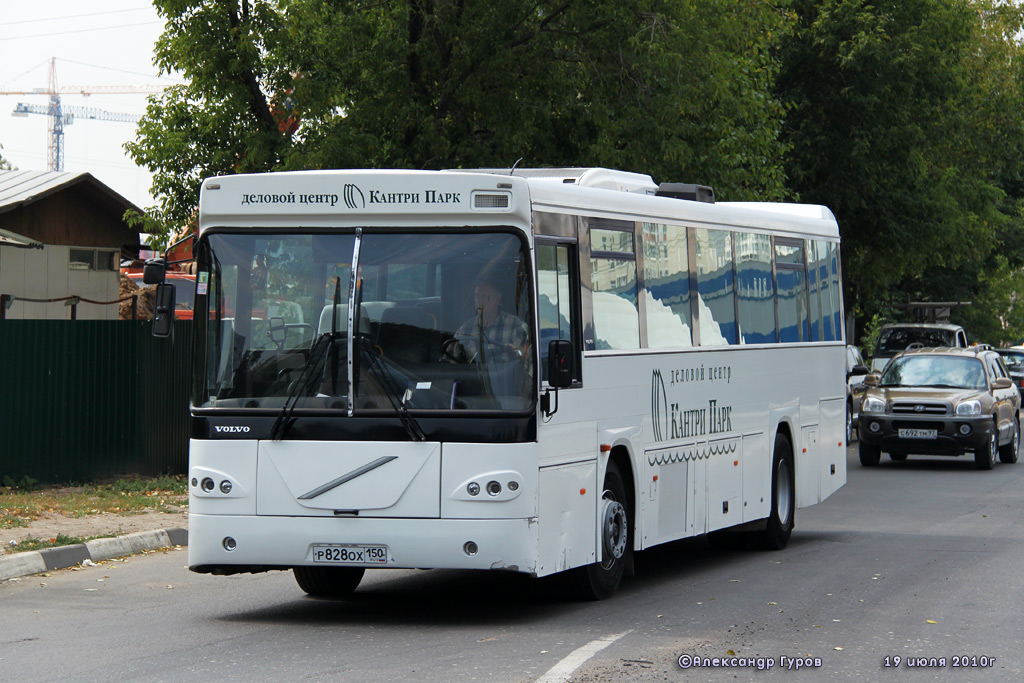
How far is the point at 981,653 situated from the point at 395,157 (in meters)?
13.4

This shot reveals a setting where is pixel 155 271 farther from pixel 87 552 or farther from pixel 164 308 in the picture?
pixel 87 552

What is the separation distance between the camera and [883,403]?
23953mm

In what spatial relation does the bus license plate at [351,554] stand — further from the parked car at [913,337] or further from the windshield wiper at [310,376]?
the parked car at [913,337]

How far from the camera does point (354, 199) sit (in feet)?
30.8

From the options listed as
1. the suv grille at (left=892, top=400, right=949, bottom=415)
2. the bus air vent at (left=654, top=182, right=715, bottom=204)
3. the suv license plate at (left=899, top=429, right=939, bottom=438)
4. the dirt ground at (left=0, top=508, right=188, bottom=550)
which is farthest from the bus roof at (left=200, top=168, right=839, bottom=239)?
the suv license plate at (left=899, top=429, right=939, bottom=438)

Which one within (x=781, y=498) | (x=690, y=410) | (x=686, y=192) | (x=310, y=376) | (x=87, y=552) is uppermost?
(x=686, y=192)

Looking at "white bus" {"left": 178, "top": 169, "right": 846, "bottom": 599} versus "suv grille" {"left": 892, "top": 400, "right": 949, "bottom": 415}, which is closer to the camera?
"white bus" {"left": 178, "top": 169, "right": 846, "bottom": 599}

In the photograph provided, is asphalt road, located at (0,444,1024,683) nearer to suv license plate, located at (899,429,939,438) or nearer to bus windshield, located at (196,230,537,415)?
bus windshield, located at (196,230,537,415)

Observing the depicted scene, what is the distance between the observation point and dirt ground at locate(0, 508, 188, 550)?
13.3 metres

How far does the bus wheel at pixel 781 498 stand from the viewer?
45.9ft

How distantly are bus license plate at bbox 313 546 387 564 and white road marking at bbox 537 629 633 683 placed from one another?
1423mm

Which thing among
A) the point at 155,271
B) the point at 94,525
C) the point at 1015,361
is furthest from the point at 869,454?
the point at 1015,361

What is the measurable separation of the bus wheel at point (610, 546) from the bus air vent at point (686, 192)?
3.32 meters

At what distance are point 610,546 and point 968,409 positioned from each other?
14864 millimetres
